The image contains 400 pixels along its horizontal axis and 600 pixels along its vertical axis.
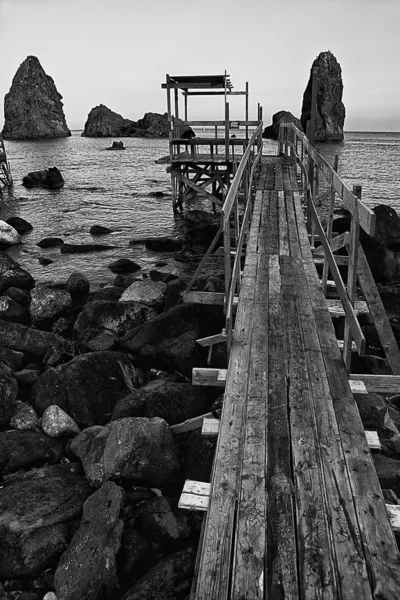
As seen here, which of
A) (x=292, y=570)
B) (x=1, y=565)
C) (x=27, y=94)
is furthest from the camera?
(x=27, y=94)

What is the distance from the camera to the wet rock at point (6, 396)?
7.00m

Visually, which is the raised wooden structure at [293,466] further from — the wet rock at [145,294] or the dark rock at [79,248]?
the dark rock at [79,248]

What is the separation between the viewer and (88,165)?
56.6 m

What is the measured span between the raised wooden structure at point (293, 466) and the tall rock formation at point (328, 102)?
12948cm

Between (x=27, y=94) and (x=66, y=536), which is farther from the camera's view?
(x=27, y=94)

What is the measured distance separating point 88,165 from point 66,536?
56141 mm

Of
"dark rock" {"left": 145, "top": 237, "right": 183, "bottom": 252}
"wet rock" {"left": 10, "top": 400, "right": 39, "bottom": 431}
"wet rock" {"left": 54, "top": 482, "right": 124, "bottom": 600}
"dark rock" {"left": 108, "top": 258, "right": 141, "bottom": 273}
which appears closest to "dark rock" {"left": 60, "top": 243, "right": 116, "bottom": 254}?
"dark rock" {"left": 145, "top": 237, "right": 183, "bottom": 252}

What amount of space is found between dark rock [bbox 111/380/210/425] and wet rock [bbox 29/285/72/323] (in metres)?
5.20

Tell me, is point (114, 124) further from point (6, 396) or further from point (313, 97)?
point (6, 396)

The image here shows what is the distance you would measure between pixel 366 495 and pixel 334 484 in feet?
0.73

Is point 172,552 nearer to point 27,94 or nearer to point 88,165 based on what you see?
point 88,165

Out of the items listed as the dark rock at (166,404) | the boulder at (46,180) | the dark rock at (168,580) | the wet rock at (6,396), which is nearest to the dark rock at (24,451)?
the wet rock at (6,396)

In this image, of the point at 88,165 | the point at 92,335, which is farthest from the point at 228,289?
the point at 88,165

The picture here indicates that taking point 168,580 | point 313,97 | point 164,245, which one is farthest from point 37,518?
point 313,97
